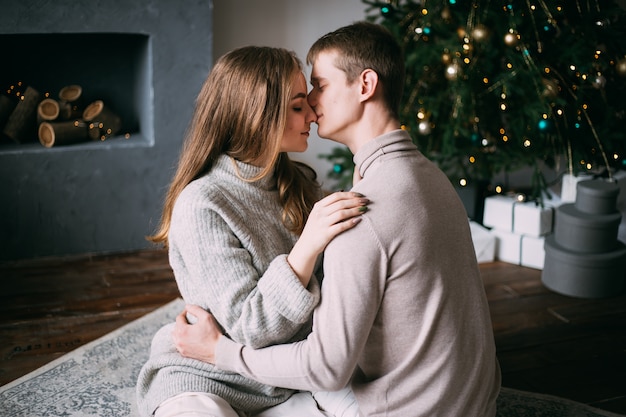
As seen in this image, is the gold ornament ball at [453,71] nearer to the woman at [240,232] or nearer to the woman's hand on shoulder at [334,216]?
the woman at [240,232]

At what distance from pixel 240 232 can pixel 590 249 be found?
6.31 ft

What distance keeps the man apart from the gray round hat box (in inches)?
Result: 63.0

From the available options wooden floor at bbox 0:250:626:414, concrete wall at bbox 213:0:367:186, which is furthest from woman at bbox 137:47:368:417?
concrete wall at bbox 213:0:367:186

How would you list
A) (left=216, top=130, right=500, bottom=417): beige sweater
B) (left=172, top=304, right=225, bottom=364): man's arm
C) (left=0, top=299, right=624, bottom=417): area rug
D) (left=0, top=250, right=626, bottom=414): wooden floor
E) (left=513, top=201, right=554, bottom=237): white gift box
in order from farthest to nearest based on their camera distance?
(left=513, top=201, right=554, bottom=237): white gift box < (left=0, top=250, right=626, bottom=414): wooden floor < (left=0, top=299, right=624, bottom=417): area rug < (left=172, top=304, right=225, bottom=364): man's arm < (left=216, top=130, right=500, bottom=417): beige sweater

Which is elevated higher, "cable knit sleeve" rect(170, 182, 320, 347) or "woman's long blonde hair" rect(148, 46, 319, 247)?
"woman's long blonde hair" rect(148, 46, 319, 247)

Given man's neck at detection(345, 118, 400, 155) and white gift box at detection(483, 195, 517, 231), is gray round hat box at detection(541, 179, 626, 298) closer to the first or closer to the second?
white gift box at detection(483, 195, 517, 231)

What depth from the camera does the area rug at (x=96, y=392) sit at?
221 centimetres

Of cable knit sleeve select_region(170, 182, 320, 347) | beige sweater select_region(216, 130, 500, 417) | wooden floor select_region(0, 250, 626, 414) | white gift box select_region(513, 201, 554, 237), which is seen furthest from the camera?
white gift box select_region(513, 201, 554, 237)

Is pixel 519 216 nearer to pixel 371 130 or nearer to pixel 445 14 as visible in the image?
pixel 445 14

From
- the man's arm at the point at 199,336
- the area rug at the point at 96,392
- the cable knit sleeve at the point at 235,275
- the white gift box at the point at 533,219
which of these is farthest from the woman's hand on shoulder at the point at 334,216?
the white gift box at the point at 533,219

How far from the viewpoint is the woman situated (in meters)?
1.53

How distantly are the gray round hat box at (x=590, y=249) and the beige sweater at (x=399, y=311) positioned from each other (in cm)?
167

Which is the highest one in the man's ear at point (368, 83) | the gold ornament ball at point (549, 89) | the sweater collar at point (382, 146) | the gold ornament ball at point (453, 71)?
the man's ear at point (368, 83)

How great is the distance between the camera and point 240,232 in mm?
1679
